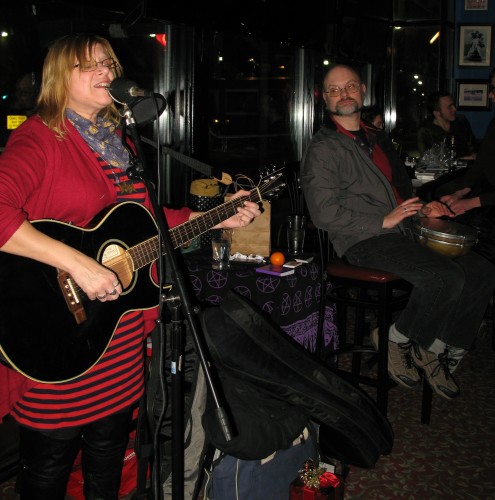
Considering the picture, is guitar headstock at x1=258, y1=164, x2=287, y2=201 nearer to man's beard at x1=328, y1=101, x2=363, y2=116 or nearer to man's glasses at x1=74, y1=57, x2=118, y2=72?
man's glasses at x1=74, y1=57, x2=118, y2=72

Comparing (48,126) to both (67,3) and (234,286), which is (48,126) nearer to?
(234,286)

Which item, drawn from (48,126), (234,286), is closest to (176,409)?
(48,126)

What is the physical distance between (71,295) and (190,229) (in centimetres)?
50

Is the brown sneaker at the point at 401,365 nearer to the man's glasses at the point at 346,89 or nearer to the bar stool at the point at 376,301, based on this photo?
the bar stool at the point at 376,301

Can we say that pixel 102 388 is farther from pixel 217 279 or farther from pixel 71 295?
pixel 217 279

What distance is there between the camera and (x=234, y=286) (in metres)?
2.62

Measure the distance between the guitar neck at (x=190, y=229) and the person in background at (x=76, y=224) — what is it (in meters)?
0.15

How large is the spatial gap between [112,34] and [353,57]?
12.0 ft

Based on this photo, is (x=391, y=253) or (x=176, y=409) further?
(x=391, y=253)

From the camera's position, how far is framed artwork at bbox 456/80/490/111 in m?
7.95

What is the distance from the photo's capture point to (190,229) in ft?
6.61

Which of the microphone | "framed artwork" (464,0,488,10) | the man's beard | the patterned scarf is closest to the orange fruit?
the man's beard

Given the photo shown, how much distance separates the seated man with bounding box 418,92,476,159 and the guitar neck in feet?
14.4

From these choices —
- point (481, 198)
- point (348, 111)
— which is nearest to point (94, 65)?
point (348, 111)
